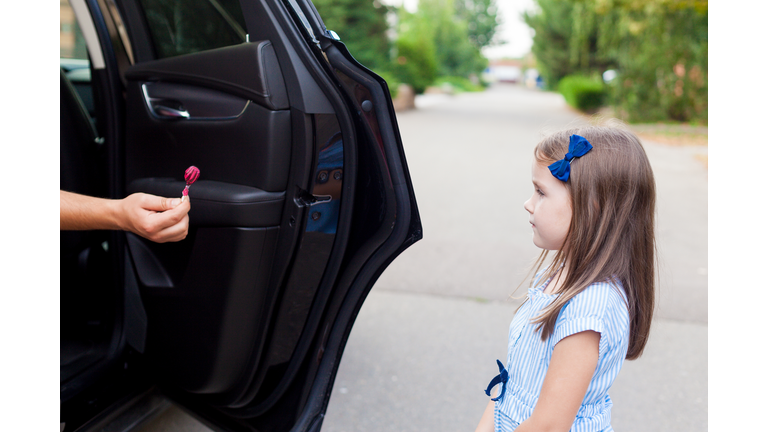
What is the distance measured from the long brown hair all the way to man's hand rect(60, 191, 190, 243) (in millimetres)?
969

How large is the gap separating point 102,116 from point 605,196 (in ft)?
5.79

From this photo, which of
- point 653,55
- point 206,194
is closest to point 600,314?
point 206,194

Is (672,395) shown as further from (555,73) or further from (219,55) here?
(555,73)

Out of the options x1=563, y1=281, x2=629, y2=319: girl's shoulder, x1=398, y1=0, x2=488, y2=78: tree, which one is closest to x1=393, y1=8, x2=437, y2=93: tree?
x1=563, y1=281, x2=629, y2=319: girl's shoulder

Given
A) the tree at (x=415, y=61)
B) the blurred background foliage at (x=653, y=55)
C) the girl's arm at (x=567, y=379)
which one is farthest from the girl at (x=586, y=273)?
the tree at (x=415, y=61)

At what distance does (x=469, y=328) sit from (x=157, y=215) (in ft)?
7.73

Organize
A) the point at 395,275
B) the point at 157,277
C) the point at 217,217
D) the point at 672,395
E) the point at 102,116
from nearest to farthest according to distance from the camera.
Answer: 1. the point at 217,217
2. the point at 157,277
3. the point at 102,116
4. the point at 672,395
5. the point at 395,275

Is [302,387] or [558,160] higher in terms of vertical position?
[558,160]

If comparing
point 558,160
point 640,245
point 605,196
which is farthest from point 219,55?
point 640,245

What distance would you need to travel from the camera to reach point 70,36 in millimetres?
2457

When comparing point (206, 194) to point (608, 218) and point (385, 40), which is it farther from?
point (385, 40)

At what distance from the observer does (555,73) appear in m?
31.1

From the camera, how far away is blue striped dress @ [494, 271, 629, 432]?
4.20 ft

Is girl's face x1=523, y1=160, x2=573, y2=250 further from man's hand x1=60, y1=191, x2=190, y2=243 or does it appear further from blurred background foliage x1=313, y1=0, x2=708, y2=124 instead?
blurred background foliage x1=313, y1=0, x2=708, y2=124
